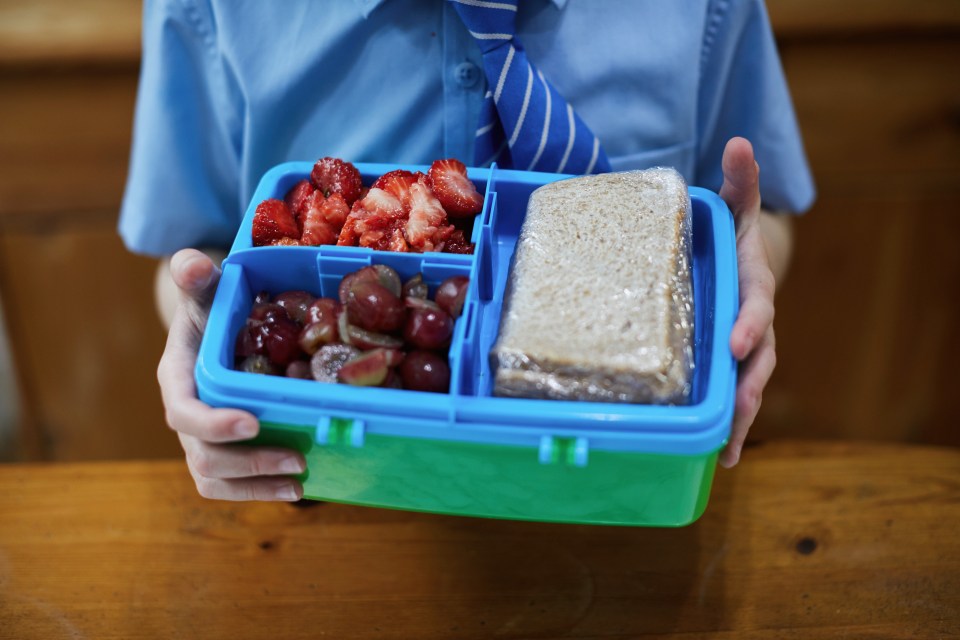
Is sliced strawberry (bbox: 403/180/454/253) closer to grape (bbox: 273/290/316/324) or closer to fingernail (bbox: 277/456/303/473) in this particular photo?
grape (bbox: 273/290/316/324)

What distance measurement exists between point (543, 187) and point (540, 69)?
0.73ft

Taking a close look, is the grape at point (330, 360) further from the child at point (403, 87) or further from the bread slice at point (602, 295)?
the child at point (403, 87)

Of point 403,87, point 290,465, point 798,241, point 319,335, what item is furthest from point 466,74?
point 798,241

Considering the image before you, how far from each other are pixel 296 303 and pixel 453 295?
0.17m

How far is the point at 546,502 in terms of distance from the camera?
815 mm

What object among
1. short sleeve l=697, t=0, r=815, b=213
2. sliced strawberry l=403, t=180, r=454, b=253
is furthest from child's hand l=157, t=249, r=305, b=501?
short sleeve l=697, t=0, r=815, b=213

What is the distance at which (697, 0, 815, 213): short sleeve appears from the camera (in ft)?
3.59

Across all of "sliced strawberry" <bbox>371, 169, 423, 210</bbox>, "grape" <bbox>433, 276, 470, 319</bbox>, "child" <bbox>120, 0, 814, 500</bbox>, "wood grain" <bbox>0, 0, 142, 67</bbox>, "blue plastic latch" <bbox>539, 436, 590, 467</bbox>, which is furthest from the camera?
"wood grain" <bbox>0, 0, 142, 67</bbox>

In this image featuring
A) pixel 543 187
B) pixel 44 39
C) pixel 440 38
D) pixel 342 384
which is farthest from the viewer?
pixel 44 39

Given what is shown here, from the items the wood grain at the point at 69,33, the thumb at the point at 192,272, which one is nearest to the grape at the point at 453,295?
the thumb at the point at 192,272

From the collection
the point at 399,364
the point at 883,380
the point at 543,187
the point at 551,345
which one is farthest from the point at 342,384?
the point at 883,380

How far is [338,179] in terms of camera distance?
93 centimetres

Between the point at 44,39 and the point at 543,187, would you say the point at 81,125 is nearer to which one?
the point at 44,39

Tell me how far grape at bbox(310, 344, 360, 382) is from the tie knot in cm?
41
